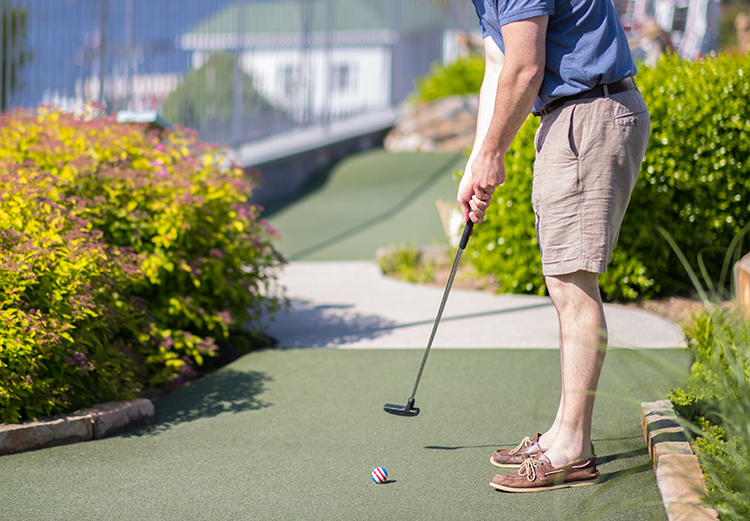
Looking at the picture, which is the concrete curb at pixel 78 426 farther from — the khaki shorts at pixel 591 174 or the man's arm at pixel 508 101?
the khaki shorts at pixel 591 174

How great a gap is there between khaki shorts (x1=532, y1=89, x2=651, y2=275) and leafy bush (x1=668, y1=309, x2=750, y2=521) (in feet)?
1.46

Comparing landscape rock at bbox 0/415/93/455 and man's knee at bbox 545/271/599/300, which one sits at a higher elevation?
man's knee at bbox 545/271/599/300

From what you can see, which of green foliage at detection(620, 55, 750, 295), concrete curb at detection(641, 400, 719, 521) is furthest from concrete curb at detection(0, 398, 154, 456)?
green foliage at detection(620, 55, 750, 295)

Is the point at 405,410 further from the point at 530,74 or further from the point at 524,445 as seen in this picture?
the point at 530,74

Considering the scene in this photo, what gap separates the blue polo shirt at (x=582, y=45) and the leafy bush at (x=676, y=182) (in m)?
2.64

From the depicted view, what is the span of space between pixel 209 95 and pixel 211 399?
6338mm

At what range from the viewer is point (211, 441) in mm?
3121

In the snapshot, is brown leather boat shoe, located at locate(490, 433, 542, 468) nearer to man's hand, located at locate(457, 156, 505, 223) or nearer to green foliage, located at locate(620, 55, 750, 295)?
man's hand, located at locate(457, 156, 505, 223)

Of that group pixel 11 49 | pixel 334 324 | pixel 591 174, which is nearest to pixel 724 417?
pixel 591 174

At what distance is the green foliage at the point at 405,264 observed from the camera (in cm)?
648

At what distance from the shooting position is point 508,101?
2447 millimetres

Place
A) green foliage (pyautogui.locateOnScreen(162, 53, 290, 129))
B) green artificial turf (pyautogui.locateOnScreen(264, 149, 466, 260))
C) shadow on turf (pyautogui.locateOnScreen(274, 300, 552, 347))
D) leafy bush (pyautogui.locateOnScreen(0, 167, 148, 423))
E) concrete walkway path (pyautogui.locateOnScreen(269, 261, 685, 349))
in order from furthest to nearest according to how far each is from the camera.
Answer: green foliage (pyautogui.locateOnScreen(162, 53, 290, 129)) → green artificial turf (pyautogui.locateOnScreen(264, 149, 466, 260)) → shadow on turf (pyautogui.locateOnScreen(274, 300, 552, 347)) → concrete walkway path (pyautogui.locateOnScreen(269, 261, 685, 349)) → leafy bush (pyautogui.locateOnScreen(0, 167, 148, 423))

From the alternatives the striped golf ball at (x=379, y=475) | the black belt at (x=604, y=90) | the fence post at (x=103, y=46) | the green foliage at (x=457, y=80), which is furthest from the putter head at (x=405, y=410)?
the green foliage at (x=457, y=80)

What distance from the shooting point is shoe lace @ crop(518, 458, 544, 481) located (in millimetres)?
2540
